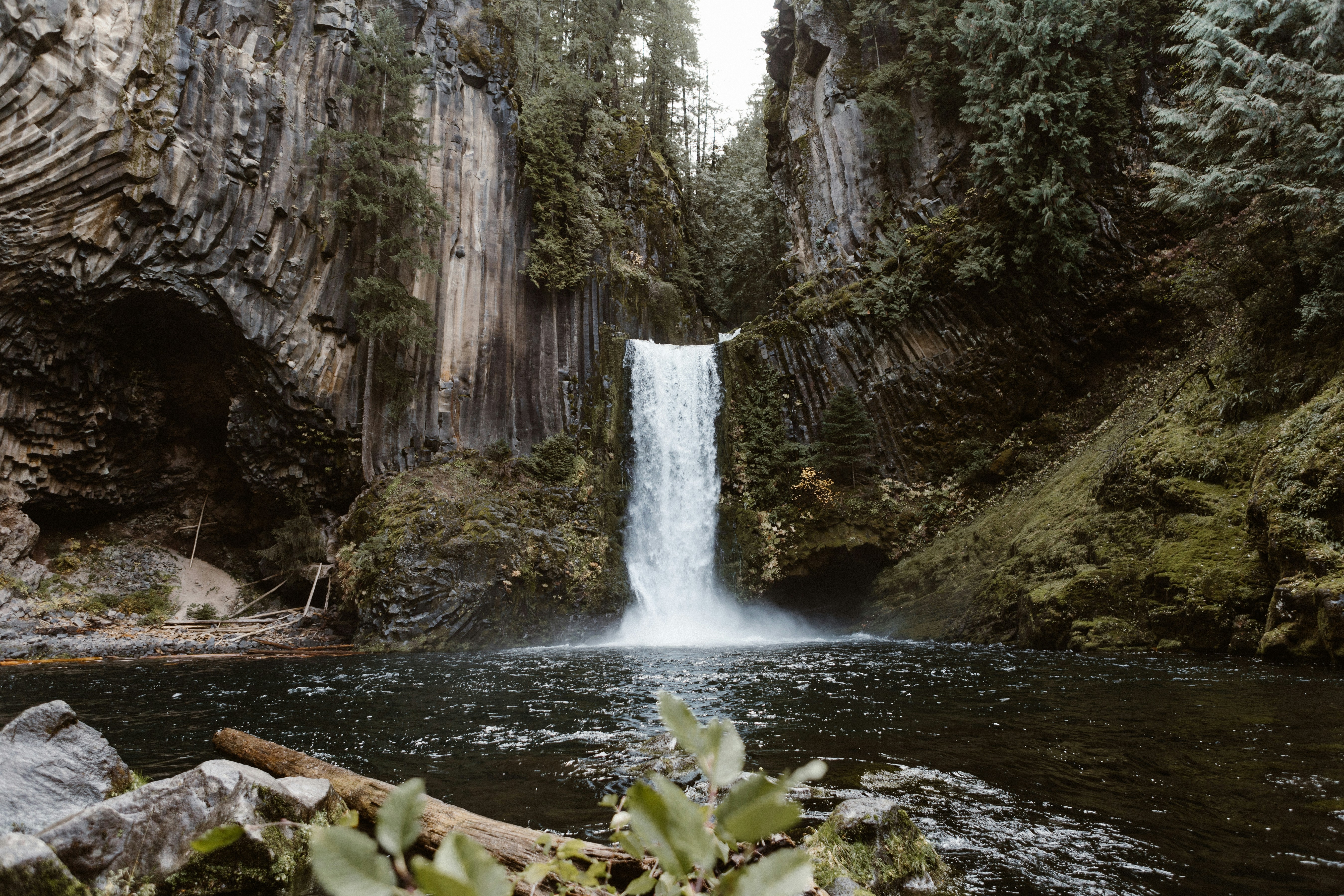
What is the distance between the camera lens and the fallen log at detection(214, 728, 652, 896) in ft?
6.62

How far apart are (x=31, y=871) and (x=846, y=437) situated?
1566 centimetres

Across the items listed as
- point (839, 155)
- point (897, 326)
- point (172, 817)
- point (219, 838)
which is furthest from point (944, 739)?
point (839, 155)

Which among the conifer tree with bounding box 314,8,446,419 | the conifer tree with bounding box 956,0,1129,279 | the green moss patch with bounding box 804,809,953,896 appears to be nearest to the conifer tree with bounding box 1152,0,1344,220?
the conifer tree with bounding box 956,0,1129,279

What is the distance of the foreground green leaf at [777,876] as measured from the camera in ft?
2.09

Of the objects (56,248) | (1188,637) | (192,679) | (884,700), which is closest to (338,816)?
(884,700)

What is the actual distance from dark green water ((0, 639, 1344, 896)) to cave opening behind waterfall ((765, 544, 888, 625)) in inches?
237

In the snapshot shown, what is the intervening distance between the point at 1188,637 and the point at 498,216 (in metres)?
17.6

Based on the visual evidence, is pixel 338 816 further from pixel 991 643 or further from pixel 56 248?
pixel 56 248

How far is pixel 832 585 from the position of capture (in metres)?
16.1

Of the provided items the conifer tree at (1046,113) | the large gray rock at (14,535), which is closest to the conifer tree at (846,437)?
the conifer tree at (1046,113)

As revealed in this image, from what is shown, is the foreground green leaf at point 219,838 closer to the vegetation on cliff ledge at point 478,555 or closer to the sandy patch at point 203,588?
the vegetation on cliff ledge at point 478,555

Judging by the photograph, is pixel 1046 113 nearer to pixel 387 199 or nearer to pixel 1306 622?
pixel 1306 622

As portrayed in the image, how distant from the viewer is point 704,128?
37281 mm

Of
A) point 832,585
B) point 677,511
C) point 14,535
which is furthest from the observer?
point 677,511
